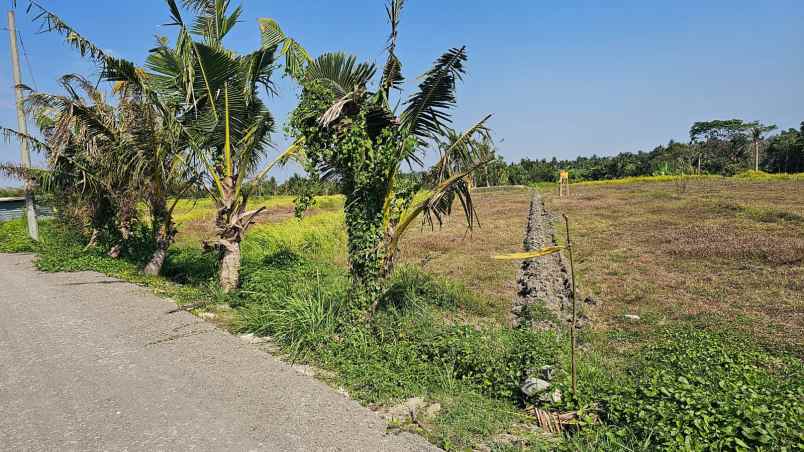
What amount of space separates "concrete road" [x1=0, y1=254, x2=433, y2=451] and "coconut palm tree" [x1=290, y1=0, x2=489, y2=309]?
5.81 feet

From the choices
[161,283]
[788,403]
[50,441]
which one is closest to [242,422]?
[50,441]

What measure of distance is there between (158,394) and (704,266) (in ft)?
32.6

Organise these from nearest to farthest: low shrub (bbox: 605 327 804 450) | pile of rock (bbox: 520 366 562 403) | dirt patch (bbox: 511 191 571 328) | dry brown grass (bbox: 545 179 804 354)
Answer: low shrub (bbox: 605 327 804 450)
pile of rock (bbox: 520 366 562 403)
dirt patch (bbox: 511 191 571 328)
dry brown grass (bbox: 545 179 804 354)

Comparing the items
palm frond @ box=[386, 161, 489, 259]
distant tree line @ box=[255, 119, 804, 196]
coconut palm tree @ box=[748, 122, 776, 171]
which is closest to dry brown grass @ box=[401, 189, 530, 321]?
palm frond @ box=[386, 161, 489, 259]

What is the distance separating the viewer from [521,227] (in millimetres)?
17594

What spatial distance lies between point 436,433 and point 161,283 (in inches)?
280

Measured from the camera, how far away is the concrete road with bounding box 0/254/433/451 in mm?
3271

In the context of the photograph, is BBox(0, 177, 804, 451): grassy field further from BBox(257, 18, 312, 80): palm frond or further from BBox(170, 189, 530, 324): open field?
BBox(257, 18, 312, 80): palm frond

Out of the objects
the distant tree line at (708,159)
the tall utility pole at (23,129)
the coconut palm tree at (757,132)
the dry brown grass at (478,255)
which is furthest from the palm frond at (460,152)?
the coconut palm tree at (757,132)

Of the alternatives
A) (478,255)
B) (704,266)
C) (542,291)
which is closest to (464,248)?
(478,255)

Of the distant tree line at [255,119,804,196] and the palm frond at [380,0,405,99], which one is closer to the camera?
the palm frond at [380,0,405,99]

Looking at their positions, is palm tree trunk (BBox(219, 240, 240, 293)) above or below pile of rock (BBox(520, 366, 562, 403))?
above

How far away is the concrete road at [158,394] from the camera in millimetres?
3271

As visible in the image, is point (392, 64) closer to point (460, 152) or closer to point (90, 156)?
point (460, 152)
